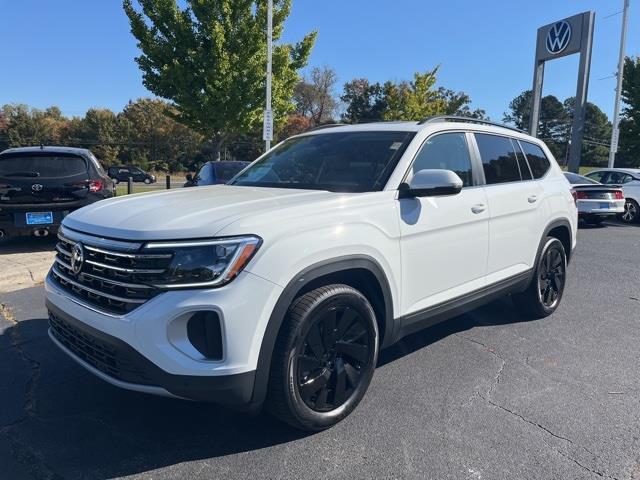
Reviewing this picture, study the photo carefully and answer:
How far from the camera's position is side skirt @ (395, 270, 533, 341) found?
11.1 ft

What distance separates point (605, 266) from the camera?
309 inches

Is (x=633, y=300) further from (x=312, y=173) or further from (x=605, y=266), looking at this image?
(x=312, y=173)

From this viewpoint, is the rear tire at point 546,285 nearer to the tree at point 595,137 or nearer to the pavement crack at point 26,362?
the pavement crack at point 26,362

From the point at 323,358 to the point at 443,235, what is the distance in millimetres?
1263

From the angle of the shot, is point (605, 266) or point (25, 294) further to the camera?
point (605, 266)

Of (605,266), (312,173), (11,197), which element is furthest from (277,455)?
(605,266)

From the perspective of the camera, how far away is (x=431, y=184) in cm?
317

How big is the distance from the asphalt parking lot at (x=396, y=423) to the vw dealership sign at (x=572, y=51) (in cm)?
1840

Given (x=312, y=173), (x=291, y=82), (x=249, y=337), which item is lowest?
(x=249, y=337)

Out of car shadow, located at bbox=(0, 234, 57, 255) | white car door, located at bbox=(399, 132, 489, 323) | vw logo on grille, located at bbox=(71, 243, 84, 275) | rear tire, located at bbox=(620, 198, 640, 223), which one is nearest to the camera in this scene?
vw logo on grille, located at bbox=(71, 243, 84, 275)

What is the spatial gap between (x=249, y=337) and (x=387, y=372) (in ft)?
5.42

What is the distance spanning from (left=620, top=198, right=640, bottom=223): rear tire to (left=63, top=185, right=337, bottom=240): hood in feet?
47.0

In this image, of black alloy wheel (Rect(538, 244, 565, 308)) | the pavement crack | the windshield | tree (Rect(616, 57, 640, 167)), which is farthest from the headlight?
tree (Rect(616, 57, 640, 167))

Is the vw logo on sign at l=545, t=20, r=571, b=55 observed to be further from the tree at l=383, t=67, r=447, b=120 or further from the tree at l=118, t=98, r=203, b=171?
the tree at l=118, t=98, r=203, b=171
